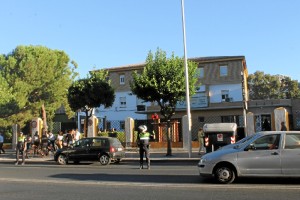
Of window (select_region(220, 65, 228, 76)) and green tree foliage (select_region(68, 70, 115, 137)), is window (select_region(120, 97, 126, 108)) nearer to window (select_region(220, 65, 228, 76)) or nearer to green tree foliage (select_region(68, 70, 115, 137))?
window (select_region(220, 65, 228, 76))

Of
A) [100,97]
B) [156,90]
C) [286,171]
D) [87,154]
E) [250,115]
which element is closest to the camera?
[286,171]

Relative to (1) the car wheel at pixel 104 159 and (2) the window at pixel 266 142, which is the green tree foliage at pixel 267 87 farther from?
(2) the window at pixel 266 142

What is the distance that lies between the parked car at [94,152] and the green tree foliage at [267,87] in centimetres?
5650

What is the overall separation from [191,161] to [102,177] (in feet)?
24.9

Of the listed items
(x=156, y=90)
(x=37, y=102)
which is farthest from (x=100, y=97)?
→ (x=37, y=102)

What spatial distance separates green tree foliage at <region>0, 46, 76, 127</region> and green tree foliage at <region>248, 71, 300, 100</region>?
35407mm

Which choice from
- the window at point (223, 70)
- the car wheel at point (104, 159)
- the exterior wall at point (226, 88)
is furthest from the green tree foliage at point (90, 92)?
the window at point (223, 70)

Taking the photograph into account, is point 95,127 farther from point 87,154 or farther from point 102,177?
point 102,177

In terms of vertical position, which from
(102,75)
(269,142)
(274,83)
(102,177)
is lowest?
(102,177)

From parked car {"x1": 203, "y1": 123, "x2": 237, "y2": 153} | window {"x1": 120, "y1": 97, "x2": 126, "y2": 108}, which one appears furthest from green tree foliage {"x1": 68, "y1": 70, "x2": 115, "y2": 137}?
window {"x1": 120, "y1": 97, "x2": 126, "y2": 108}

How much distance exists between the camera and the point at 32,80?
4828 centimetres

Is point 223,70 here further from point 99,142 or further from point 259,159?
point 259,159

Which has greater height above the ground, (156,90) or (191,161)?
(156,90)

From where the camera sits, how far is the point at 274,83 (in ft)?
236
